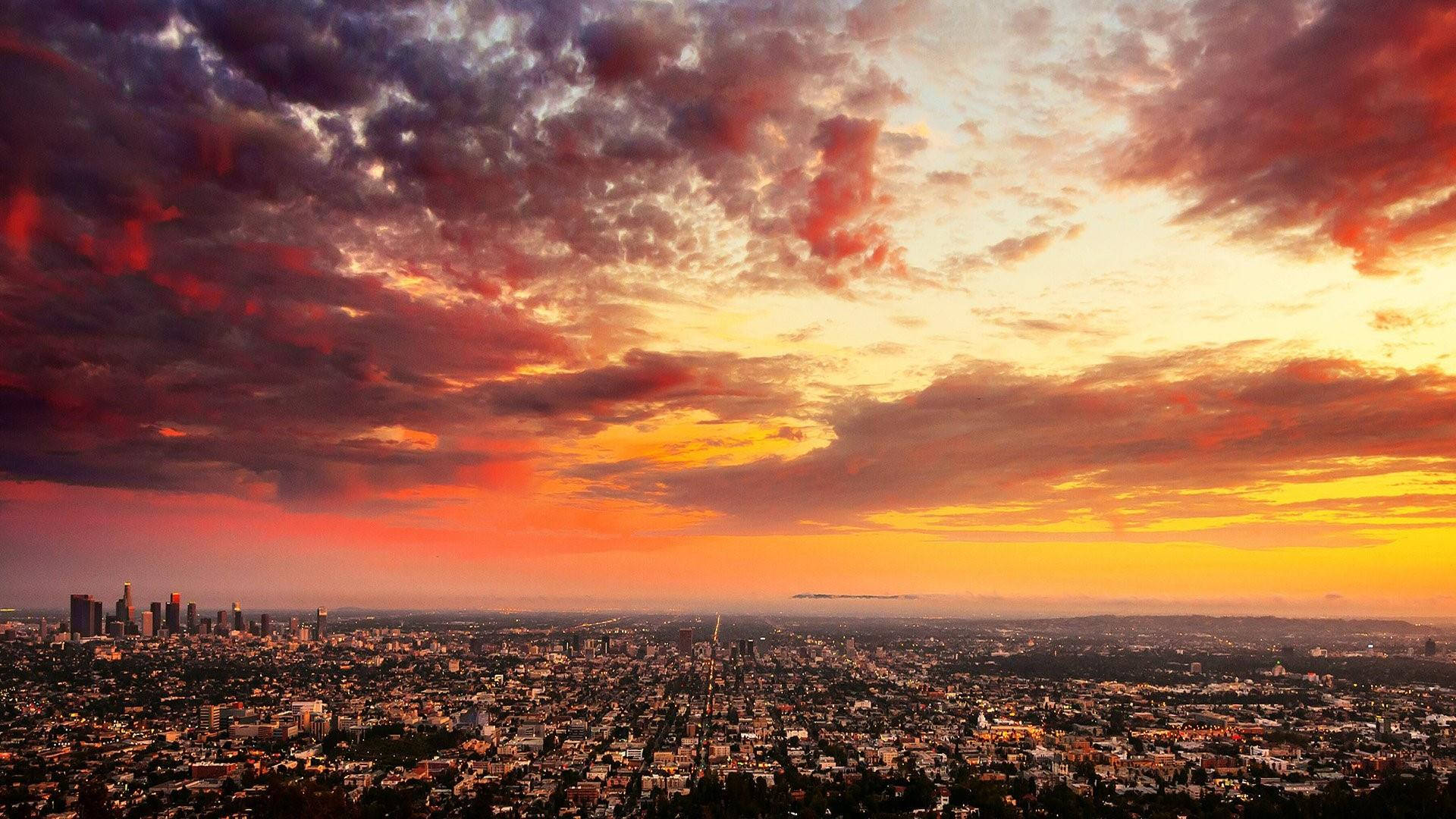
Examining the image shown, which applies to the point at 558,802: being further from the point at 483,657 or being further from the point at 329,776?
the point at 483,657

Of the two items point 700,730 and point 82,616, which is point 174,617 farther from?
point 700,730

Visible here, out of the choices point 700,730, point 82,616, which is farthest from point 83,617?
point 700,730

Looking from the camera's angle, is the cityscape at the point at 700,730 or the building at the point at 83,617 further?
the building at the point at 83,617

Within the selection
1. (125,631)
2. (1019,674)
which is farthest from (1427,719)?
(125,631)

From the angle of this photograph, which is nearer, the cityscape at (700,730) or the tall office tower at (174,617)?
the cityscape at (700,730)

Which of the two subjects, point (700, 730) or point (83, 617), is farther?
point (83, 617)

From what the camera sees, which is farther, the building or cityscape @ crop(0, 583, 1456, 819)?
the building
